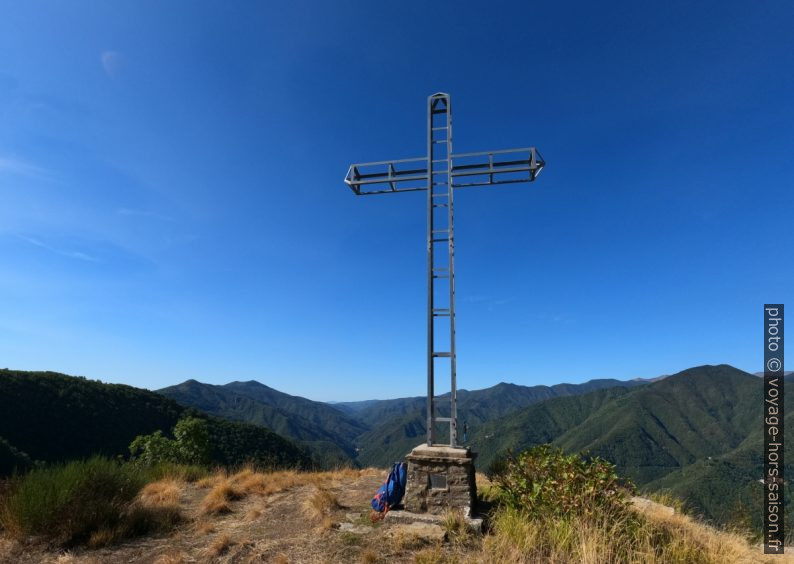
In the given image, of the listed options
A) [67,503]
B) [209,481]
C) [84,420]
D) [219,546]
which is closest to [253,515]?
[219,546]

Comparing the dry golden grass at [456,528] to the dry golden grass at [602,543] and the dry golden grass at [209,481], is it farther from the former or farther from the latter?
the dry golden grass at [209,481]

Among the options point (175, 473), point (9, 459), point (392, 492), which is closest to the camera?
point (392, 492)

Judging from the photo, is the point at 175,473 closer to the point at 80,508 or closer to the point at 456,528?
the point at 80,508

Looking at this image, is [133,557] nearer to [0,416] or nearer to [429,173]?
[429,173]

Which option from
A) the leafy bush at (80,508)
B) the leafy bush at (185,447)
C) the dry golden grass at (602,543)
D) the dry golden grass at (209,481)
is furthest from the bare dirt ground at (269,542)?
the leafy bush at (185,447)

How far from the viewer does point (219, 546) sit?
6.68 meters

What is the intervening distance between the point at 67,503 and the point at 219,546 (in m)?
3.22

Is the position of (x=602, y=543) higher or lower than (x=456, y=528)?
higher

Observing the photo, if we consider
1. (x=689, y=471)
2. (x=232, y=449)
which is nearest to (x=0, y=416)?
(x=232, y=449)

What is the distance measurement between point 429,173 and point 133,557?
8.67m

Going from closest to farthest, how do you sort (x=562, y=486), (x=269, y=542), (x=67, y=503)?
1. (x=562, y=486)
2. (x=269, y=542)
3. (x=67, y=503)

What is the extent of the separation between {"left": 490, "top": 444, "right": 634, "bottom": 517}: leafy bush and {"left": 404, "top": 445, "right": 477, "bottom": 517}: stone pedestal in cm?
79

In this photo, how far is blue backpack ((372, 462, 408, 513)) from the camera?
8.23 meters

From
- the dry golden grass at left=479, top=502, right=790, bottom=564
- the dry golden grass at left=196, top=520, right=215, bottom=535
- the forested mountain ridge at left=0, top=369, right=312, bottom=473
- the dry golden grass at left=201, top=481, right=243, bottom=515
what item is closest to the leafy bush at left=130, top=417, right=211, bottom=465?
the dry golden grass at left=201, top=481, right=243, bottom=515
